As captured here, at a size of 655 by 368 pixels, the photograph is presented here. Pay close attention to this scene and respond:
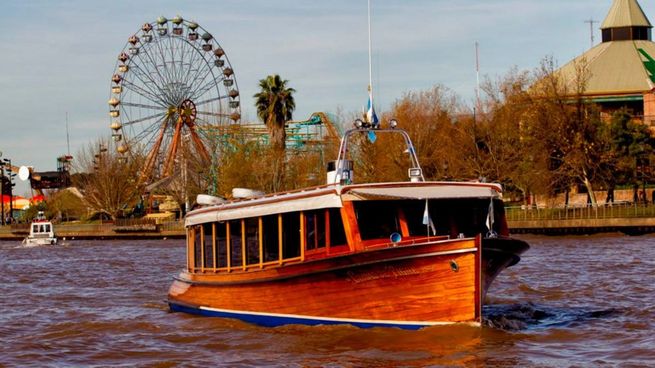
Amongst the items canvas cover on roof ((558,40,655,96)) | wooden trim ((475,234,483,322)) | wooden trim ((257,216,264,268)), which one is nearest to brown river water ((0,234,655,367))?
wooden trim ((475,234,483,322))

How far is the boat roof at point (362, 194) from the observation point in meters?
21.0

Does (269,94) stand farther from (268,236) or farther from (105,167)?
Answer: (268,236)

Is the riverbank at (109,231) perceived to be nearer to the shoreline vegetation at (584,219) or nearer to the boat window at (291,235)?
the shoreline vegetation at (584,219)

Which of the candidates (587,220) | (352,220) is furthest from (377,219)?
(587,220)

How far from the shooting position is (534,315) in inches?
990

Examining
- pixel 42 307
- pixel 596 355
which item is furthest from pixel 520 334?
pixel 42 307

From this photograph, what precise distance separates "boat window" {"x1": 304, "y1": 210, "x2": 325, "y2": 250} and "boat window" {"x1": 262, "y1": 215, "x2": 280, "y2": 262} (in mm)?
1018

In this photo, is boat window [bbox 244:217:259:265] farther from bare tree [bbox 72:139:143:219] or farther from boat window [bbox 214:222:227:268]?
bare tree [bbox 72:139:143:219]

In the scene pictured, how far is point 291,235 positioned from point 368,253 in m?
2.63

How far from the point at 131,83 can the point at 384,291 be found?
7159cm

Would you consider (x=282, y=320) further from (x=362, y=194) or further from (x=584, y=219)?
(x=584, y=219)

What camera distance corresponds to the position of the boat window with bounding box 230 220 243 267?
79.0 ft

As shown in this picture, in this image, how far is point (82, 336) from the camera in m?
25.0

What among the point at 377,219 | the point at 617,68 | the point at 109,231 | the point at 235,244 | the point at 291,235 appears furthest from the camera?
the point at 617,68
